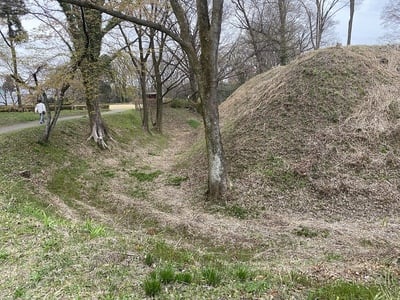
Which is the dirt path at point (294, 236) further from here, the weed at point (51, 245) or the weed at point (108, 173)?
the weed at point (51, 245)

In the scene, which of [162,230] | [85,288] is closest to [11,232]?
[85,288]

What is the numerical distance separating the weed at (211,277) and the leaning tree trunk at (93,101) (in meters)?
8.49

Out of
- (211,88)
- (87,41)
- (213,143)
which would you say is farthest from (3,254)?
(87,41)

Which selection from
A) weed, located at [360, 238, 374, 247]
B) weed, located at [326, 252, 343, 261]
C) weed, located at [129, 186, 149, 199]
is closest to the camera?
weed, located at [326, 252, 343, 261]

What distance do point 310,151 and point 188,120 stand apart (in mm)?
20475

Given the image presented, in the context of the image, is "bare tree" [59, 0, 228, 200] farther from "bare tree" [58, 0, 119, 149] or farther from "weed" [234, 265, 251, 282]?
"weed" [234, 265, 251, 282]

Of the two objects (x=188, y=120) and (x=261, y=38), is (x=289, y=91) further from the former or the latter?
(x=188, y=120)

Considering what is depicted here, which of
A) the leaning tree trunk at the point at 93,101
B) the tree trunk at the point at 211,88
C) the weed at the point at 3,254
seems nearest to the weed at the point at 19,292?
the weed at the point at 3,254

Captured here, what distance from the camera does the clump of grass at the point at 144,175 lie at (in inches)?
359

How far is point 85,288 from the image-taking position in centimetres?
267

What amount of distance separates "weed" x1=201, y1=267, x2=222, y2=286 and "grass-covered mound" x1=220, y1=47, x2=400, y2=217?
12.0 feet

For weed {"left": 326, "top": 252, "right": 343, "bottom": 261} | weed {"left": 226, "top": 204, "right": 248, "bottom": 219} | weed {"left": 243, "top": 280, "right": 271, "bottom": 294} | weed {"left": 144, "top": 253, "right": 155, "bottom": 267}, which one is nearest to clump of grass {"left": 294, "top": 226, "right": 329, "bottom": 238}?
weed {"left": 326, "top": 252, "right": 343, "bottom": 261}

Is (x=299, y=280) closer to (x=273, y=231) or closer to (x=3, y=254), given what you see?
(x=273, y=231)

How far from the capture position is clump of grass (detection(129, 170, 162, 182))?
29.9 ft
